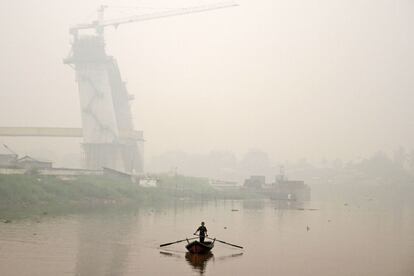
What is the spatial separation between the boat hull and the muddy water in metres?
0.38

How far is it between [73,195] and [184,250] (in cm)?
2474

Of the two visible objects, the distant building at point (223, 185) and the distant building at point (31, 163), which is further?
the distant building at point (223, 185)

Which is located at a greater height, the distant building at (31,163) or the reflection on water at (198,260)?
the distant building at (31,163)

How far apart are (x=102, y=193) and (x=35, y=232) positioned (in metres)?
22.6

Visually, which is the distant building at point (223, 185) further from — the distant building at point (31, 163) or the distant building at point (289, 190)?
the distant building at point (31, 163)

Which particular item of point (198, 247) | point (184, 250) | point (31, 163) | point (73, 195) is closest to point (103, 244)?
point (184, 250)

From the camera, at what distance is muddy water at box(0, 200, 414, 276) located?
2222 cm

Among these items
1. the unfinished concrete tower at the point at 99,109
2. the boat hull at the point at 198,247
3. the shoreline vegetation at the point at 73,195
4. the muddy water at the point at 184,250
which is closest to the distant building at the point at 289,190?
the shoreline vegetation at the point at 73,195

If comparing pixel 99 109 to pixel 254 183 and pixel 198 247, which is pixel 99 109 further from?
pixel 198 247

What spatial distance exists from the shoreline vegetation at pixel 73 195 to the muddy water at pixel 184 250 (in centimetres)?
458

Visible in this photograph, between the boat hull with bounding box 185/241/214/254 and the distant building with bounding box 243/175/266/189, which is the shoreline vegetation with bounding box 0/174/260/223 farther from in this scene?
the distant building with bounding box 243/175/266/189

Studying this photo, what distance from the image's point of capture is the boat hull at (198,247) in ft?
81.6

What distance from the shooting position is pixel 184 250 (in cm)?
2686

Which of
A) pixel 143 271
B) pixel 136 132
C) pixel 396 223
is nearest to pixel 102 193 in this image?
pixel 396 223
